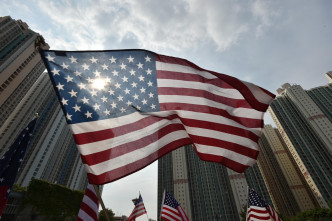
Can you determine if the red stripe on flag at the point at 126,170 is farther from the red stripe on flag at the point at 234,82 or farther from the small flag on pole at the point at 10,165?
the small flag on pole at the point at 10,165

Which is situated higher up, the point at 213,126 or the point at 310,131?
the point at 310,131

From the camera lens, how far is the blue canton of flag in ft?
15.9

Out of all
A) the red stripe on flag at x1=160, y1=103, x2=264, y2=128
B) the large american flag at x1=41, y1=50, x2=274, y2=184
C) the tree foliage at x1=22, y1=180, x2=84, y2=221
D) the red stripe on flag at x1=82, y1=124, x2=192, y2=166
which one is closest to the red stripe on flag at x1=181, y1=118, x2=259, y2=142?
the large american flag at x1=41, y1=50, x2=274, y2=184

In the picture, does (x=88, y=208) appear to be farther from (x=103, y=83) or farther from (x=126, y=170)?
(x=103, y=83)

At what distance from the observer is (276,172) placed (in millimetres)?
122688

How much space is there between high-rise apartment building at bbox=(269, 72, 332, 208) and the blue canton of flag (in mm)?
106915

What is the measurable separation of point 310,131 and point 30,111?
14242 centimetres

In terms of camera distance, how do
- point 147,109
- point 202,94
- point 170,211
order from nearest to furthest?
point 147,109, point 202,94, point 170,211

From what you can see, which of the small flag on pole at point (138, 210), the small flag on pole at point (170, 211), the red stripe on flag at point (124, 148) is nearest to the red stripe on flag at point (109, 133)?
the red stripe on flag at point (124, 148)

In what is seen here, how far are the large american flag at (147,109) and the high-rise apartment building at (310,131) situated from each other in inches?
4127

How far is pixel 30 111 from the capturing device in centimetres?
9662

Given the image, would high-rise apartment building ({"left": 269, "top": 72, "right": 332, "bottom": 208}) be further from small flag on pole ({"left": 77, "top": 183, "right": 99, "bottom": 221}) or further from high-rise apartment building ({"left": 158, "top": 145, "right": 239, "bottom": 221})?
small flag on pole ({"left": 77, "top": 183, "right": 99, "bottom": 221})

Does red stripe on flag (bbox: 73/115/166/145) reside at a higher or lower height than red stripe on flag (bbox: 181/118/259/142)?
lower

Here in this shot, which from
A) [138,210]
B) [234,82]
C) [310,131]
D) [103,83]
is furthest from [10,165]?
[310,131]
